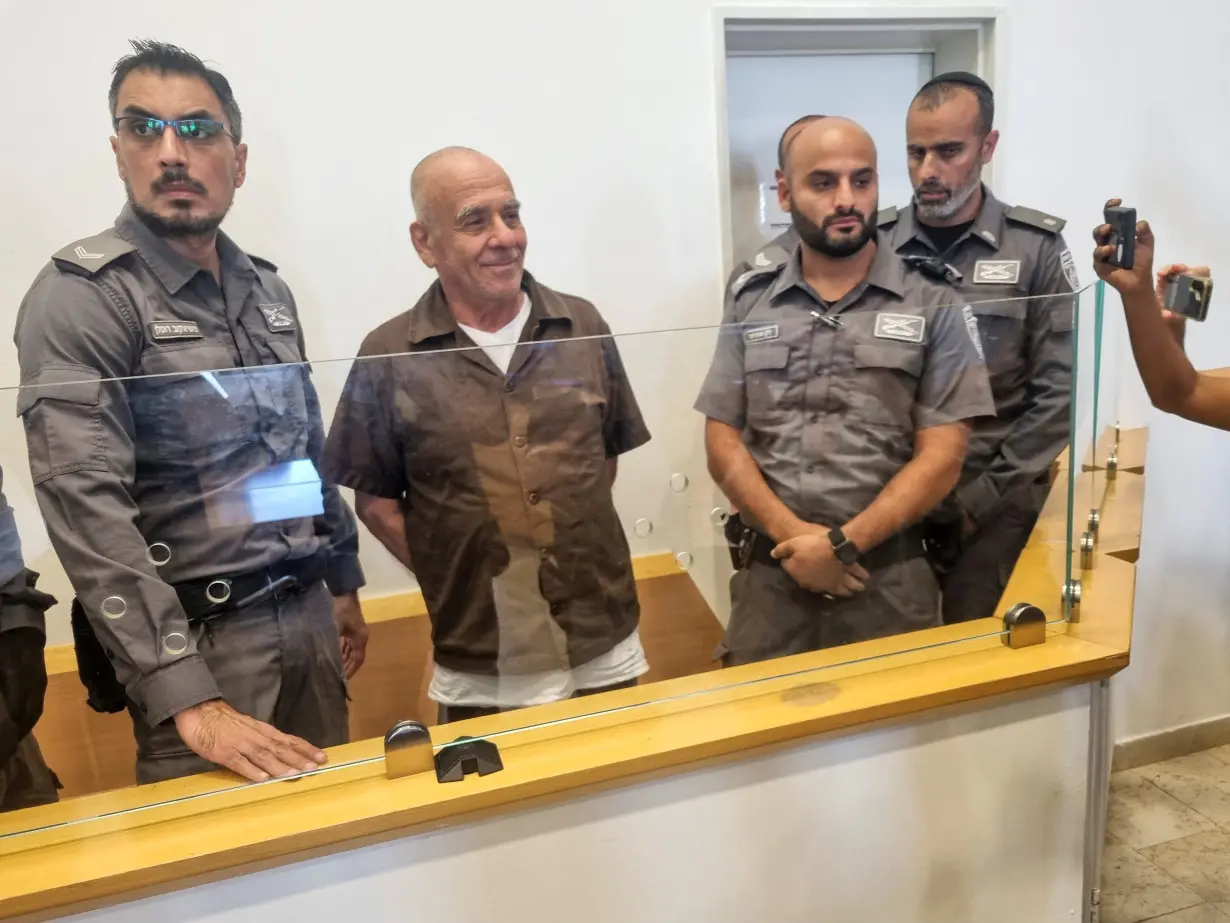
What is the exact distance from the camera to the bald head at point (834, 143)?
1518 mm

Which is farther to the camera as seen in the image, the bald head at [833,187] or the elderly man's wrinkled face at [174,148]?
the bald head at [833,187]

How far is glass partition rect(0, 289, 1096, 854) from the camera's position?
3.30 feet

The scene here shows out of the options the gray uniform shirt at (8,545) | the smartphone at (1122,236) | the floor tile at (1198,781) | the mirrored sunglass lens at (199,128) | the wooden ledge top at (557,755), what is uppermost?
the mirrored sunglass lens at (199,128)

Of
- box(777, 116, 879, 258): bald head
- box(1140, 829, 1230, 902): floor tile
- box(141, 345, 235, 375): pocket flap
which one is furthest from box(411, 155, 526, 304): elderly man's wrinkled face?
box(1140, 829, 1230, 902): floor tile

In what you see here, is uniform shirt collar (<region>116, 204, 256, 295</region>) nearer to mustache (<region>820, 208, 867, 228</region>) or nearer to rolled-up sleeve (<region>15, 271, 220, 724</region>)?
rolled-up sleeve (<region>15, 271, 220, 724</region>)

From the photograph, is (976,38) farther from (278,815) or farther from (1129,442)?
(278,815)

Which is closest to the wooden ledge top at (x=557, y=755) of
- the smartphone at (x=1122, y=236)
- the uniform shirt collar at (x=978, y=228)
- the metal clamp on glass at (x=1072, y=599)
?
the metal clamp on glass at (x=1072, y=599)

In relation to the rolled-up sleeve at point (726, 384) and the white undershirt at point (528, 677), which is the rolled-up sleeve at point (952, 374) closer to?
the rolled-up sleeve at point (726, 384)

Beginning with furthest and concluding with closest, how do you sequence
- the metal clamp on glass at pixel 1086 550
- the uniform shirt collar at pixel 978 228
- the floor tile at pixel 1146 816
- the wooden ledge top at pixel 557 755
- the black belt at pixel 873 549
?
the floor tile at pixel 1146 816, the uniform shirt collar at pixel 978 228, the metal clamp on glass at pixel 1086 550, the black belt at pixel 873 549, the wooden ledge top at pixel 557 755

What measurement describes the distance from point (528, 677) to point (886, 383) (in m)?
0.65

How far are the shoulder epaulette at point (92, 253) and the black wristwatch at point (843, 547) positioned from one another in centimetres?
107

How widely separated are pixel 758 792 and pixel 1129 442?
159cm

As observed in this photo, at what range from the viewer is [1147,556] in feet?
7.84

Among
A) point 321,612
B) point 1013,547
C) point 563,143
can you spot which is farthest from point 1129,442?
point 321,612
